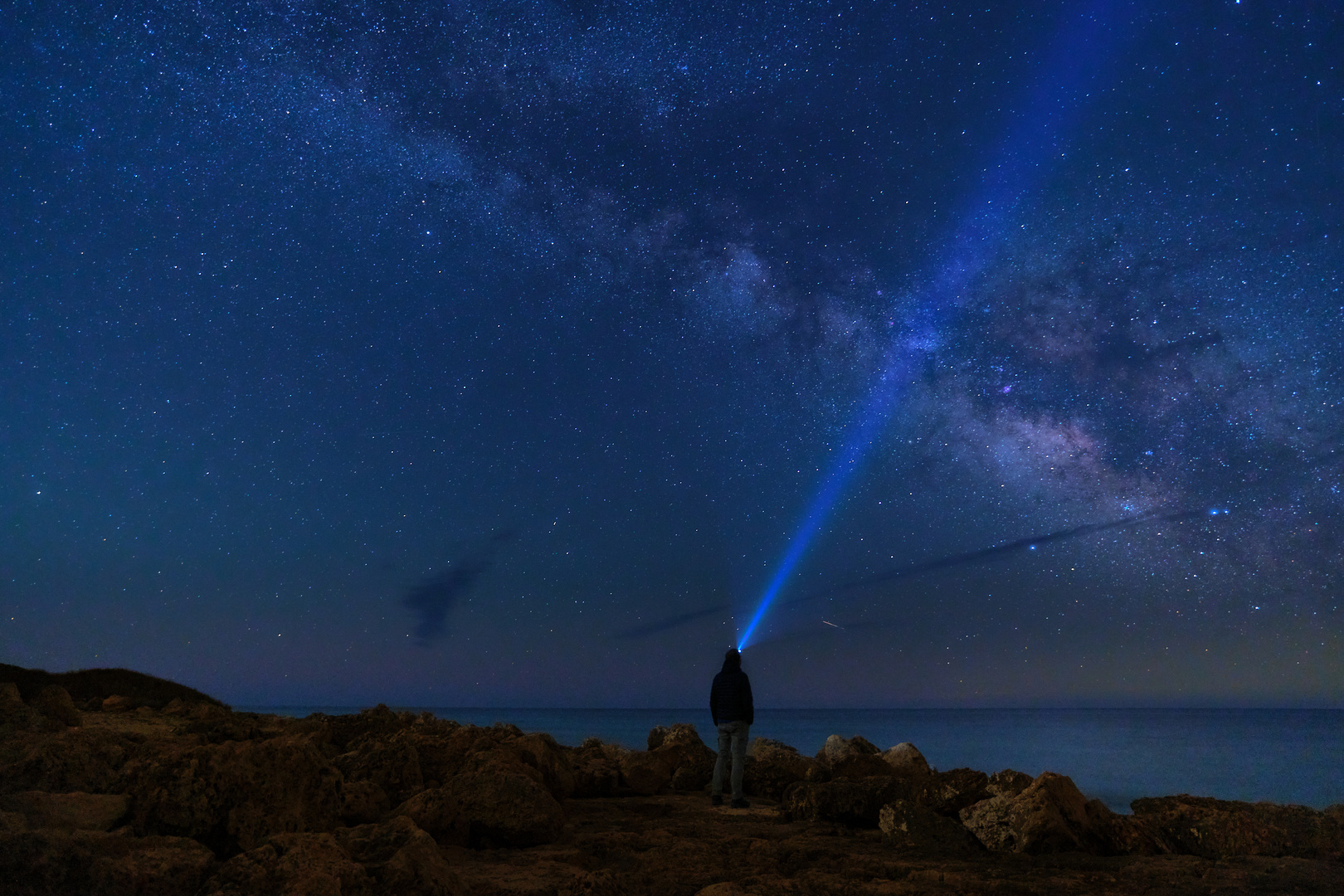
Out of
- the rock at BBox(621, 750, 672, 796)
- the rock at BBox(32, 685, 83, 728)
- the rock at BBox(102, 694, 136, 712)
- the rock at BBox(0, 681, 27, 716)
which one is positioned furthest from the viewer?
the rock at BBox(102, 694, 136, 712)

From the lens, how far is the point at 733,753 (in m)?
9.94

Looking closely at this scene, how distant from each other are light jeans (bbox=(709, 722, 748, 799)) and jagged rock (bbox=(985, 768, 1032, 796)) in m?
2.92

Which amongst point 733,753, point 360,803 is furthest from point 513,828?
point 733,753

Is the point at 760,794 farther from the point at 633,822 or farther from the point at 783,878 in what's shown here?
the point at 783,878

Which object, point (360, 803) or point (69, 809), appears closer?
point (69, 809)

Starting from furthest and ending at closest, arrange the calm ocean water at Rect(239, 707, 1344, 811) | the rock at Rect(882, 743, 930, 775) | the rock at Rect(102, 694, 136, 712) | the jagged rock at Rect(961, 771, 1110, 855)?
the calm ocean water at Rect(239, 707, 1344, 811), the rock at Rect(102, 694, 136, 712), the rock at Rect(882, 743, 930, 775), the jagged rock at Rect(961, 771, 1110, 855)

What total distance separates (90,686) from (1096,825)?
18.6 metres

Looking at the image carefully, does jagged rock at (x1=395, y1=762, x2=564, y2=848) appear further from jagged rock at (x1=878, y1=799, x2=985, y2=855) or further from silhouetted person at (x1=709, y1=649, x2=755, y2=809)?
silhouetted person at (x1=709, y1=649, x2=755, y2=809)

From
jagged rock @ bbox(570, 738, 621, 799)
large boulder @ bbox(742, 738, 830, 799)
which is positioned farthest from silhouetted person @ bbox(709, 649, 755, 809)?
jagged rock @ bbox(570, 738, 621, 799)

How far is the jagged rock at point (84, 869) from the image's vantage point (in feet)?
12.2

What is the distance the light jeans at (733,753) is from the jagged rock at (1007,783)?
9.57 ft

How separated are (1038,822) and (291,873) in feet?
19.6

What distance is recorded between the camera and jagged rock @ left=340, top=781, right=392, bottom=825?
5972 millimetres

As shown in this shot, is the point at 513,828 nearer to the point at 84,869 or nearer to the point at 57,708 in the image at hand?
the point at 84,869
